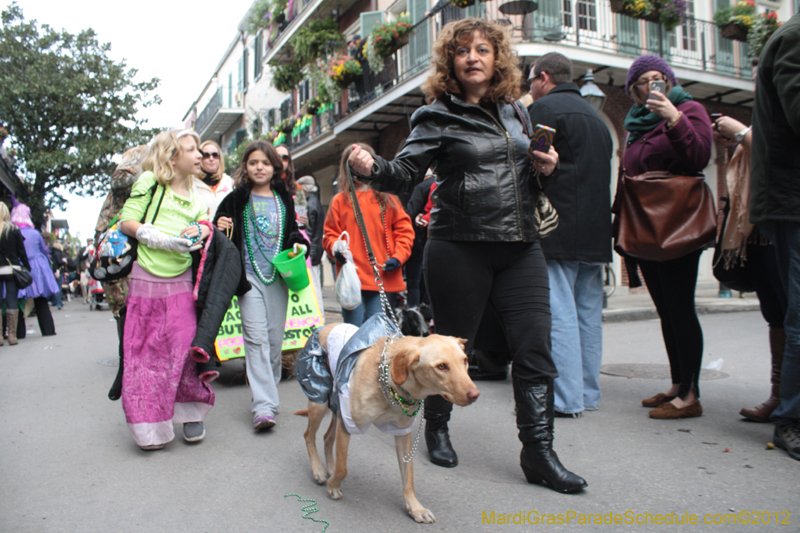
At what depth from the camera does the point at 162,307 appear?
3.57 meters

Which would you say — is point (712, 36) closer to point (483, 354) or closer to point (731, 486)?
point (483, 354)

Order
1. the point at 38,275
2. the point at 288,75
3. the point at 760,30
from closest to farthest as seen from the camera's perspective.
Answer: the point at 38,275
the point at 760,30
the point at 288,75

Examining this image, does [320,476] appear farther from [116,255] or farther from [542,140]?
[542,140]

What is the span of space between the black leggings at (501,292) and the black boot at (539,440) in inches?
2.9

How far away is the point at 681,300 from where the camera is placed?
3.70 m

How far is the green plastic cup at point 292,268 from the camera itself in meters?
4.14

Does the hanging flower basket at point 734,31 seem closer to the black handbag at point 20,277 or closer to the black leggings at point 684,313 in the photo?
the black leggings at point 684,313

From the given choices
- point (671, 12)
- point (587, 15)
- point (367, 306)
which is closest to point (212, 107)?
point (587, 15)

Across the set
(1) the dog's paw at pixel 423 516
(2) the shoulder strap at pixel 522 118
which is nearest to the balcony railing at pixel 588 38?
(2) the shoulder strap at pixel 522 118

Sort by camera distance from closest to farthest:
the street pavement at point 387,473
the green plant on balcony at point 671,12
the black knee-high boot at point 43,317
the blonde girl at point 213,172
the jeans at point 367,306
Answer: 1. the street pavement at point 387,473
2. the jeans at point 367,306
3. the blonde girl at point 213,172
4. the black knee-high boot at point 43,317
5. the green plant on balcony at point 671,12

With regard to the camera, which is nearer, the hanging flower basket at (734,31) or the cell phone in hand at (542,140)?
the cell phone in hand at (542,140)

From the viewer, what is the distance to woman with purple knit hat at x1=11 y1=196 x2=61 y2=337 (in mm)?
9828

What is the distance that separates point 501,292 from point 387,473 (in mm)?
1087

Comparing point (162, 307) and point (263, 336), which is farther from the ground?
point (162, 307)
